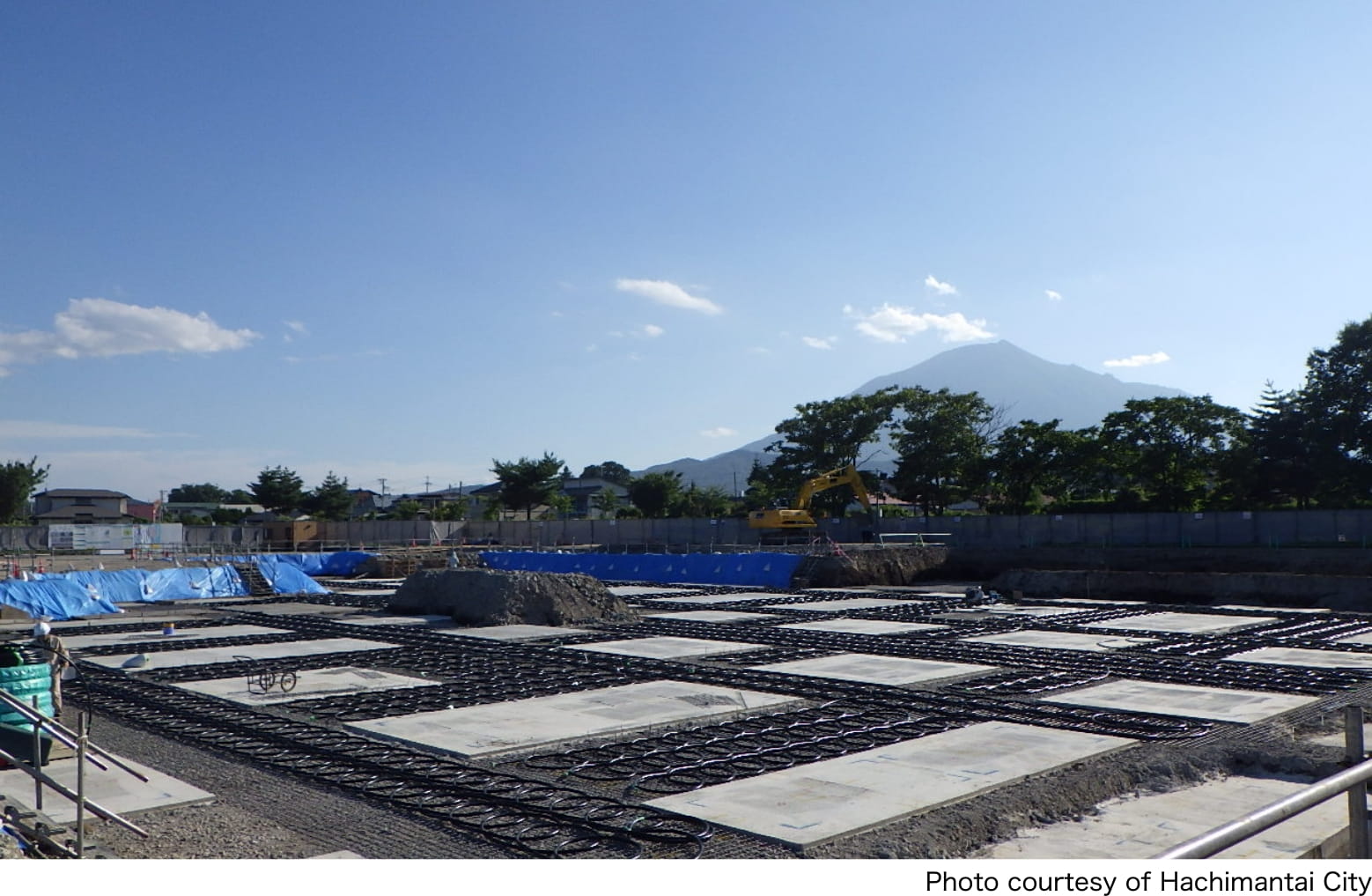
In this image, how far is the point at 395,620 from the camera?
81.1ft

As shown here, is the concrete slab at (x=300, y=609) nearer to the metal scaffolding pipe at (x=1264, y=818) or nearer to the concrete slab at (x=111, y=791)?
the concrete slab at (x=111, y=791)

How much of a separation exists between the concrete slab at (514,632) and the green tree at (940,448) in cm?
3242

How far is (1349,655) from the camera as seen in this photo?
17109mm

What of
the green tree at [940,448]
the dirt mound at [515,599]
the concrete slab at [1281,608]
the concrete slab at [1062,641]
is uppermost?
the green tree at [940,448]

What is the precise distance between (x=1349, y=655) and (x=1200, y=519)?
24.6 metres

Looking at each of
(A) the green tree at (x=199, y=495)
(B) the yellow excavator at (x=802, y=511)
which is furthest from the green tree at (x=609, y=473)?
(B) the yellow excavator at (x=802, y=511)

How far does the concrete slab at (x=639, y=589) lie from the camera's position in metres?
33.6

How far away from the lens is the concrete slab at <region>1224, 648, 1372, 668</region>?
16.2m

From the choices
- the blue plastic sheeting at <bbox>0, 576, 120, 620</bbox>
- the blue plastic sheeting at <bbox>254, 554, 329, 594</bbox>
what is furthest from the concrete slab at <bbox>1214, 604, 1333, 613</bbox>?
the blue plastic sheeting at <bbox>0, 576, 120, 620</bbox>

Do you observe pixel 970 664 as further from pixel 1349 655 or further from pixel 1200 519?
pixel 1200 519

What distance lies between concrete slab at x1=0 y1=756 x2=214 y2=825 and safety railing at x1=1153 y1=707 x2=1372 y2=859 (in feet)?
25.1

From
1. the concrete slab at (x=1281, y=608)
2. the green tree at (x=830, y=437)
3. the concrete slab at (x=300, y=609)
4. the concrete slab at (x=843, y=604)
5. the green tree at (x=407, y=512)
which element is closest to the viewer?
the concrete slab at (x=1281, y=608)

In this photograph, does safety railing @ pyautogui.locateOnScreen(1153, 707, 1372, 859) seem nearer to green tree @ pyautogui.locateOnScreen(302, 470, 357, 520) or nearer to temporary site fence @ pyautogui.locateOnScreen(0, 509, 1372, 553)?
temporary site fence @ pyautogui.locateOnScreen(0, 509, 1372, 553)
